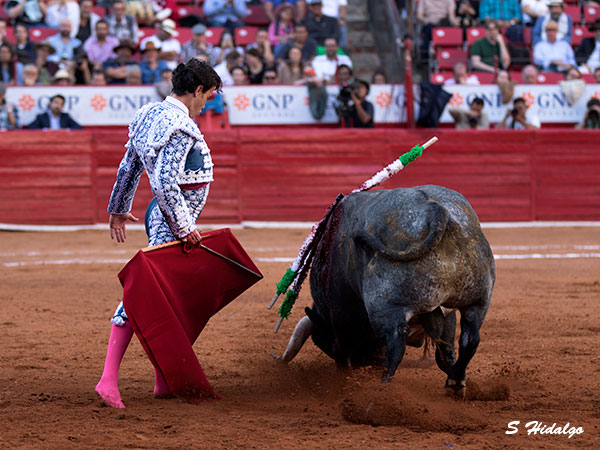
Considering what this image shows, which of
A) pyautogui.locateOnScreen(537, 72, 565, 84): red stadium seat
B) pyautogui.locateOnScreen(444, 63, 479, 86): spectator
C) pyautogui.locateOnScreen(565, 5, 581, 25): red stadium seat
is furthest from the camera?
pyautogui.locateOnScreen(565, 5, 581, 25): red stadium seat

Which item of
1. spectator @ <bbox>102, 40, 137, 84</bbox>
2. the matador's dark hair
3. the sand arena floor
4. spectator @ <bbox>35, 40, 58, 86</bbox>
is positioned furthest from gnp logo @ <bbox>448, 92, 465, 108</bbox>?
the matador's dark hair

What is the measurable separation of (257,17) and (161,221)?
32.1 feet

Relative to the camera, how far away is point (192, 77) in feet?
11.6

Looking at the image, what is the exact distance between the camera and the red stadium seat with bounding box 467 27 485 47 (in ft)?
41.3

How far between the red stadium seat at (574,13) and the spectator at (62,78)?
25.1 feet

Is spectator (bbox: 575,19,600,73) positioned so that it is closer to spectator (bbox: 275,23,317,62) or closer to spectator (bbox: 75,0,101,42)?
spectator (bbox: 275,23,317,62)

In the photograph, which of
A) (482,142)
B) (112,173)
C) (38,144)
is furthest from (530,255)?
(38,144)

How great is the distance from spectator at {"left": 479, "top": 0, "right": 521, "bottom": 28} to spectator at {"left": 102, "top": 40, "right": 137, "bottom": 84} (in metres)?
5.41

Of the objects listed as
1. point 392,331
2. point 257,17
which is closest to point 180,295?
point 392,331

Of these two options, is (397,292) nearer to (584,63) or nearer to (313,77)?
(313,77)

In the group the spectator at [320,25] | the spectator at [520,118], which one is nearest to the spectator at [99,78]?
the spectator at [320,25]

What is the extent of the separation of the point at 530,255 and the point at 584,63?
17.4ft

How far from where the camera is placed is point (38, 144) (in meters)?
10.7

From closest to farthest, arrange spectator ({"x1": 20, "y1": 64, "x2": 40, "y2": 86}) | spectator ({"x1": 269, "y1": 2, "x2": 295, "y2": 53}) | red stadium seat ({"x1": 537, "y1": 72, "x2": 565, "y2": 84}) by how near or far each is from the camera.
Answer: spectator ({"x1": 20, "y1": 64, "x2": 40, "y2": 86})
red stadium seat ({"x1": 537, "y1": 72, "x2": 565, "y2": 84})
spectator ({"x1": 269, "y1": 2, "x2": 295, "y2": 53})
